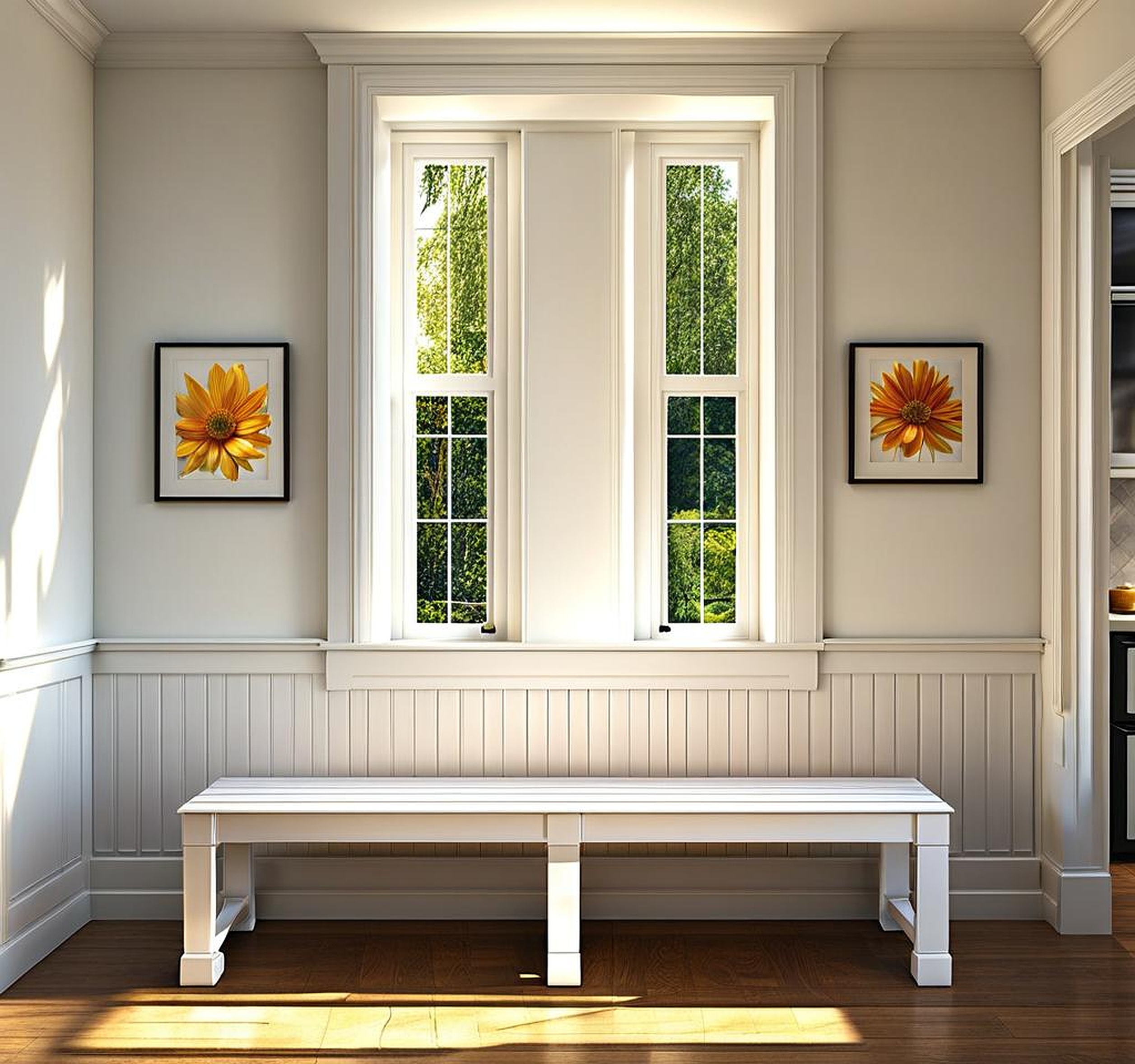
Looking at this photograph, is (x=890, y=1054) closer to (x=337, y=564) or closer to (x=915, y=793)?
(x=915, y=793)

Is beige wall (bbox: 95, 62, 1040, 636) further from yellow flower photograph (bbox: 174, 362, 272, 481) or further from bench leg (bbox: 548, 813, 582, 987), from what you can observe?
bench leg (bbox: 548, 813, 582, 987)

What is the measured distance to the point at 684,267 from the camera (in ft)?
13.7

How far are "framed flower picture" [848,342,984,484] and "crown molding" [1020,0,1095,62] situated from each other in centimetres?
99

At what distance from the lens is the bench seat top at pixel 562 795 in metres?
3.44

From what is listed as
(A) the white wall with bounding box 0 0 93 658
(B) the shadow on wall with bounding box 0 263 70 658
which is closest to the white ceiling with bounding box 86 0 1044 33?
(A) the white wall with bounding box 0 0 93 658

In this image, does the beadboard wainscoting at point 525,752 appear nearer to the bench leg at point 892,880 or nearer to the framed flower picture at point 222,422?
the bench leg at point 892,880

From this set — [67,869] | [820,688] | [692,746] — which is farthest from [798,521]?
[67,869]

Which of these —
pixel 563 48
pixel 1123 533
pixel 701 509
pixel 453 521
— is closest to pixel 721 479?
pixel 701 509

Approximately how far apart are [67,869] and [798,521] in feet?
8.64

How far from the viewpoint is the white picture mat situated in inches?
156

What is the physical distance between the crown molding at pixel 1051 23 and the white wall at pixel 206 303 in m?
2.34

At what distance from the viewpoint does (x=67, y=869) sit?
379 cm

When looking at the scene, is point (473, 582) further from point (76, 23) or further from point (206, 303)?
point (76, 23)

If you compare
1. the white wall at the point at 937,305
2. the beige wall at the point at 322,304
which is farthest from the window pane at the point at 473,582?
the white wall at the point at 937,305
